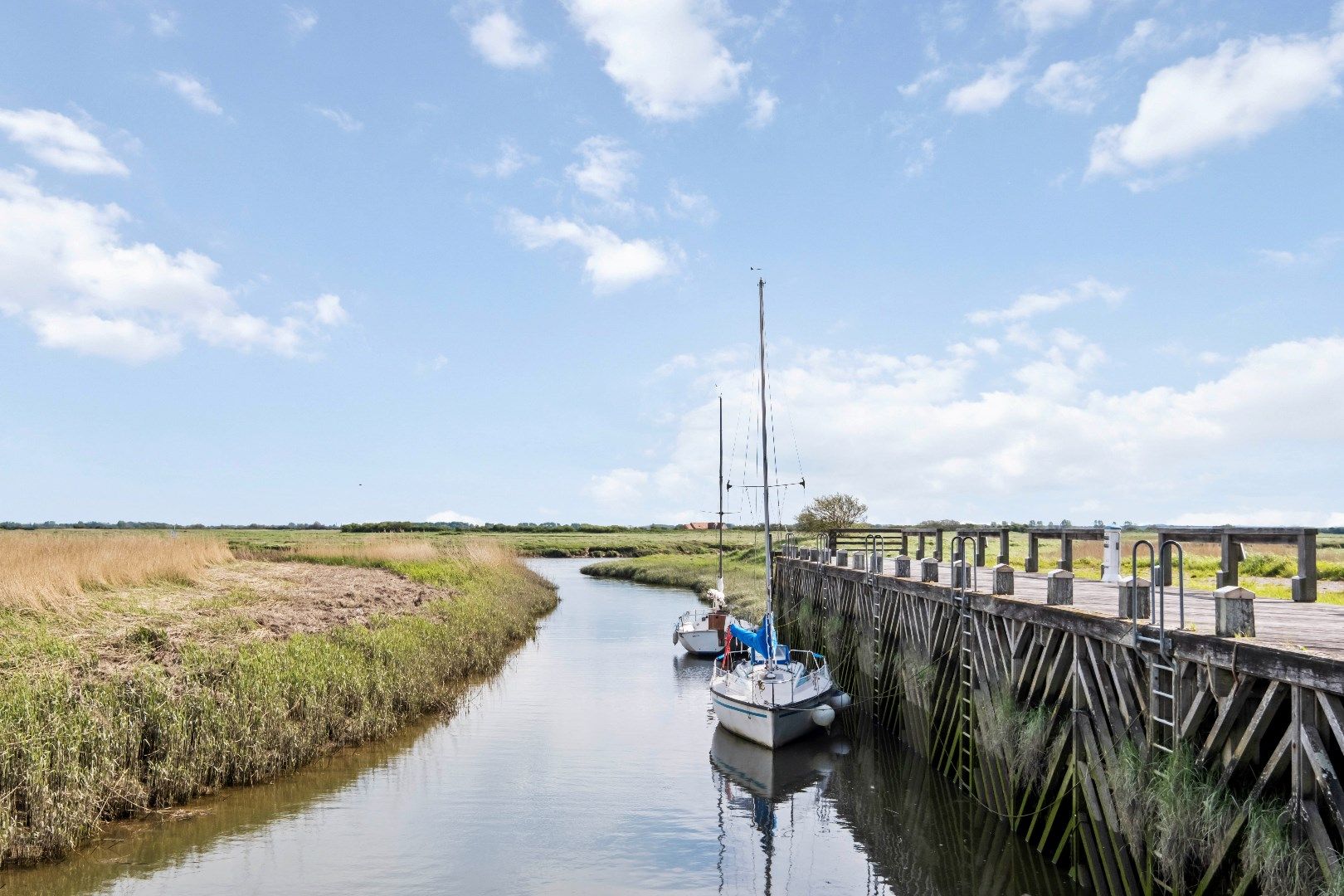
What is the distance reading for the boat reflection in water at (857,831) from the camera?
13461 millimetres

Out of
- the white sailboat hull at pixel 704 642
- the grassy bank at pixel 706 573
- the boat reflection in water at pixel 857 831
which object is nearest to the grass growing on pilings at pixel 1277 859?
the boat reflection in water at pixel 857 831

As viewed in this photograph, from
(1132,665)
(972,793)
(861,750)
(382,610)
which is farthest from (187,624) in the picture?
(1132,665)

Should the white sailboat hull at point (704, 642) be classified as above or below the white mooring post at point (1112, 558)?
below

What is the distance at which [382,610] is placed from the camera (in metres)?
30.2

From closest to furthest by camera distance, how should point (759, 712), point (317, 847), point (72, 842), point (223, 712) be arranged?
point (72, 842)
point (317, 847)
point (223, 712)
point (759, 712)

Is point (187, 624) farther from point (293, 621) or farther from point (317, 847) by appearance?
point (317, 847)

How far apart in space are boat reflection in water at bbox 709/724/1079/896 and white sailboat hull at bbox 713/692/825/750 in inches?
13.1

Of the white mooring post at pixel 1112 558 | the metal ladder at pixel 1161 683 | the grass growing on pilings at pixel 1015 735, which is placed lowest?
the grass growing on pilings at pixel 1015 735

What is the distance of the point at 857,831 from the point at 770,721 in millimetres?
4821

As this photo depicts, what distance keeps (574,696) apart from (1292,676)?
71.8ft

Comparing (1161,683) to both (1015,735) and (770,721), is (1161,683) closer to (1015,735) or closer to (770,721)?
(1015,735)

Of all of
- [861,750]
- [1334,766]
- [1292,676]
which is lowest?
[861,750]

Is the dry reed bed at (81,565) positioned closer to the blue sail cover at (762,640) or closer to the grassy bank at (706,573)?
the blue sail cover at (762,640)

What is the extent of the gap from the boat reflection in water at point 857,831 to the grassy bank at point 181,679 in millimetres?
8933
